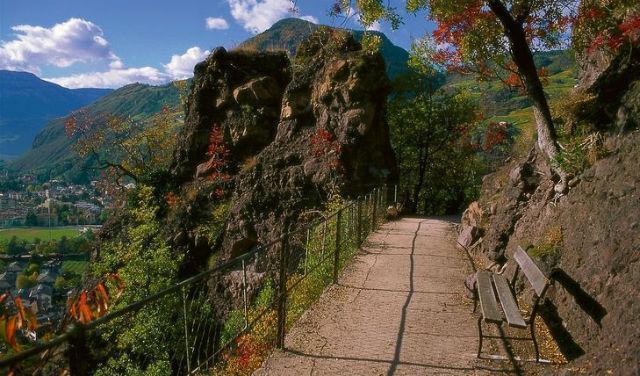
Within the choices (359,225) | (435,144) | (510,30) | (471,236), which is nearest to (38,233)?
(435,144)

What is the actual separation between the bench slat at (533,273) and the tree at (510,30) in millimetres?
2017

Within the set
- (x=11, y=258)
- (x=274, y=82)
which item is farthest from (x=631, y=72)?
(x=11, y=258)

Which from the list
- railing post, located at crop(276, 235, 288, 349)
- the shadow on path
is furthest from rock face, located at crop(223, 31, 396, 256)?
railing post, located at crop(276, 235, 288, 349)

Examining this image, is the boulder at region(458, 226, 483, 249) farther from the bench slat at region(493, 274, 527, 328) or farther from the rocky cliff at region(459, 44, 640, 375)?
the bench slat at region(493, 274, 527, 328)

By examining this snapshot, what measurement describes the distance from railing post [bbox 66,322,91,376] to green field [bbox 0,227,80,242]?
88.3 meters

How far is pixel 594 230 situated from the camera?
603 cm

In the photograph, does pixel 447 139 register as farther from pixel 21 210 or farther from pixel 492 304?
pixel 21 210

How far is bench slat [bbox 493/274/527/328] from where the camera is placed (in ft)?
17.2

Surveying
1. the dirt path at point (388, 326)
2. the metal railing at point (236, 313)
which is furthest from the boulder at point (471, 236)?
the metal railing at point (236, 313)

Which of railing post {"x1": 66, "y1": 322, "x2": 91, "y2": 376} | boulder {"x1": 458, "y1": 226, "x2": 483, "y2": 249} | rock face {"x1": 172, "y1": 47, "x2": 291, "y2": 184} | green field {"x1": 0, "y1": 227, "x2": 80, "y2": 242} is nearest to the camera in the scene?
railing post {"x1": 66, "y1": 322, "x2": 91, "y2": 376}

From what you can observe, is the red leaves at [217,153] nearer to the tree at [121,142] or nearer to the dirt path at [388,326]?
the tree at [121,142]

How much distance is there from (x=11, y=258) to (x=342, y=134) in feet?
189

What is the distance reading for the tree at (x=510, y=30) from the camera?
9.53 m

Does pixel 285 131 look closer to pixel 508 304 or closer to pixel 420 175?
pixel 420 175
